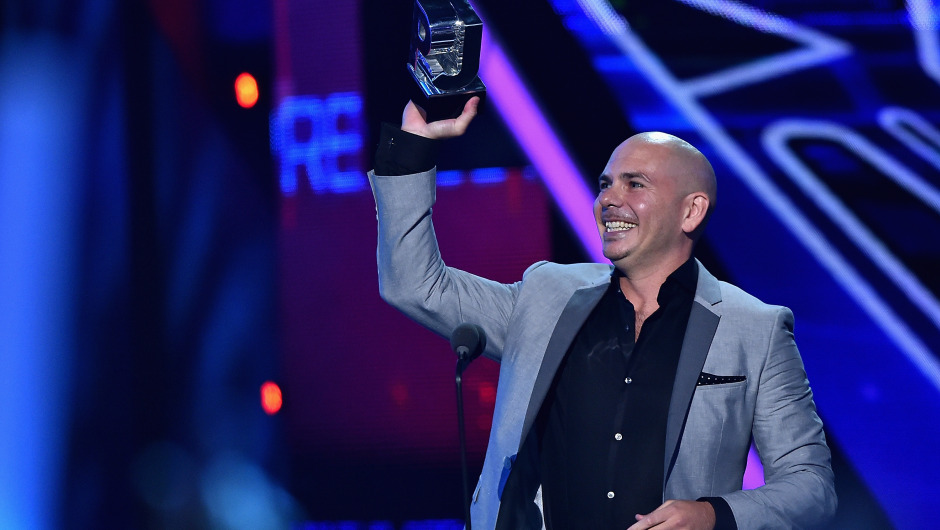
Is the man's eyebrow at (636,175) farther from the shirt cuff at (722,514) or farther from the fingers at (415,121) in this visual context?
the shirt cuff at (722,514)

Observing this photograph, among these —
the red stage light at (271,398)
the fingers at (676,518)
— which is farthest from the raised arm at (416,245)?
the red stage light at (271,398)

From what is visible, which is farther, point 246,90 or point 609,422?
point 246,90

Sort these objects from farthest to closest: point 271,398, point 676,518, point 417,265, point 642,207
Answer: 1. point 271,398
2. point 642,207
3. point 417,265
4. point 676,518

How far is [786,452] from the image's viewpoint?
6.25ft

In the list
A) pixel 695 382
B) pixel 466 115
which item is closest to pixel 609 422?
pixel 695 382

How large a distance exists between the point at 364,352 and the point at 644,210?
1.74 m

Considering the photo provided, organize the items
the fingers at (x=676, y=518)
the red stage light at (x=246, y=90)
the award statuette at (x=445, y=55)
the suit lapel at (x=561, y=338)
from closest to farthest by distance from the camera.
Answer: the fingers at (x=676, y=518) → the award statuette at (x=445, y=55) → the suit lapel at (x=561, y=338) → the red stage light at (x=246, y=90)

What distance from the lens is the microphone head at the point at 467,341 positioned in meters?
1.69

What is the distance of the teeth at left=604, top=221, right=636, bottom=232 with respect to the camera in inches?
82.3

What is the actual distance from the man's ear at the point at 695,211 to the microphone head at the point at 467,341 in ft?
2.21

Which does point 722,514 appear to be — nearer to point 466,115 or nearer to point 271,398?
point 466,115

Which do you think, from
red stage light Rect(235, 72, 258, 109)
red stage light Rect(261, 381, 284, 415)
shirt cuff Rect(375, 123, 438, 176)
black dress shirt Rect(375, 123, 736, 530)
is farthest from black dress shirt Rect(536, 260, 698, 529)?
red stage light Rect(235, 72, 258, 109)

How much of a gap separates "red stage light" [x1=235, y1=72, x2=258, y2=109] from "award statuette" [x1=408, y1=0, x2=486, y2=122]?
2052 mm

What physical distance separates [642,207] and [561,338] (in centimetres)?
36
